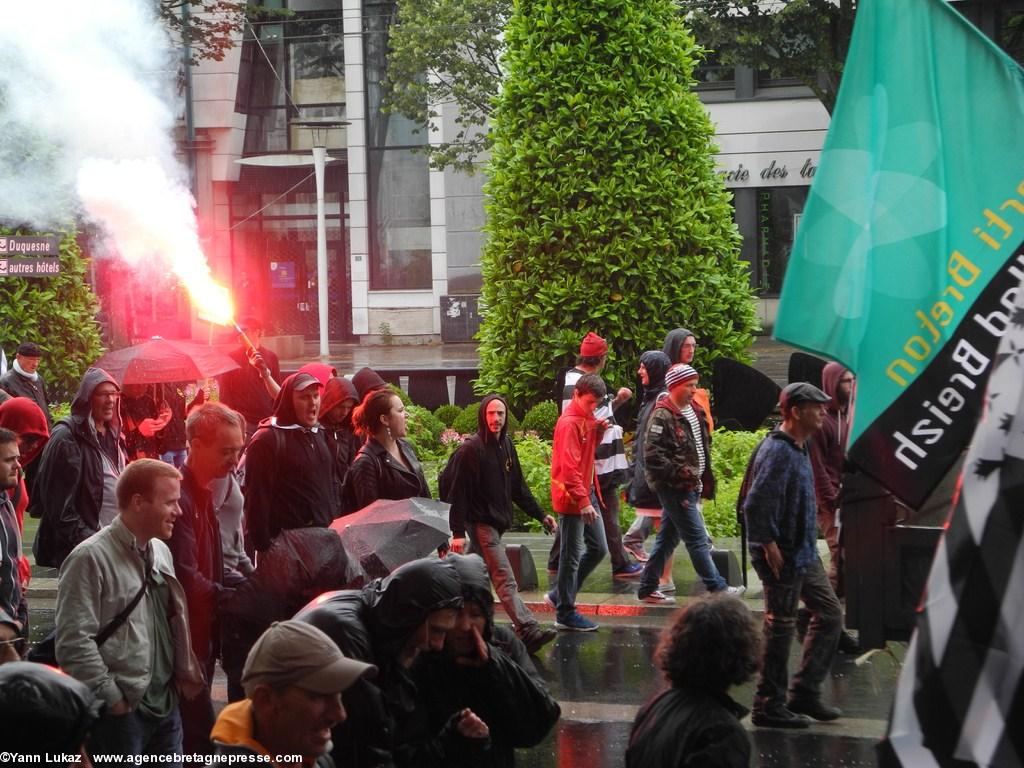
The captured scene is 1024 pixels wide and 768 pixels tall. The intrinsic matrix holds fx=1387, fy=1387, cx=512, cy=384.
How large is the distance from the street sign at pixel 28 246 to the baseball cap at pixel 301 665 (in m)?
12.9

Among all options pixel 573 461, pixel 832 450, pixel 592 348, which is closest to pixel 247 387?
pixel 592 348

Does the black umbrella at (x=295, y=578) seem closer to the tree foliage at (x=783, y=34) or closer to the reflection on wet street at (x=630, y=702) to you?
the reflection on wet street at (x=630, y=702)

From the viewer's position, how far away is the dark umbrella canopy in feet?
35.0

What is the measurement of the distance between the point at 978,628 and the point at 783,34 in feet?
94.1

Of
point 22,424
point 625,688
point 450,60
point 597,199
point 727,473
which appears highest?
point 450,60

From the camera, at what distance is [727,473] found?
13359mm

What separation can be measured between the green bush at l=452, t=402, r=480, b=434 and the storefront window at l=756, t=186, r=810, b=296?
62.1 ft

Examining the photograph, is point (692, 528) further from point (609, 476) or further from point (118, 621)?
point (118, 621)

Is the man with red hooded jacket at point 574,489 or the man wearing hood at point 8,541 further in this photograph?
the man with red hooded jacket at point 574,489

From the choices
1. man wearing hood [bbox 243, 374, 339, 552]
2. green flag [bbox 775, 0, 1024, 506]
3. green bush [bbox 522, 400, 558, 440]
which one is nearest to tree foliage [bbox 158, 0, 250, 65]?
green bush [bbox 522, 400, 558, 440]

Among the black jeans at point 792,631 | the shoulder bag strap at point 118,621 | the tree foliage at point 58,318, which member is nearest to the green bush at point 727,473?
the black jeans at point 792,631

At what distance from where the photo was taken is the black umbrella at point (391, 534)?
6512mm

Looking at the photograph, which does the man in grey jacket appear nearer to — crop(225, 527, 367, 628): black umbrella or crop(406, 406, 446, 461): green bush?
crop(225, 527, 367, 628): black umbrella

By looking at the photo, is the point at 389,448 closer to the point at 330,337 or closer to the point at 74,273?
the point at 74,273
